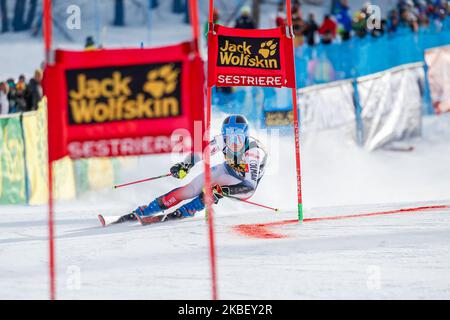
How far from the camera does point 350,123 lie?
18.5 metres

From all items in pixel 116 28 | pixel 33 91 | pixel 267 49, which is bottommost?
pixel 33 91

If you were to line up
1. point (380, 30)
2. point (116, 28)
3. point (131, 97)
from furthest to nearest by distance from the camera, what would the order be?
point (116, 28) < point (380, 30) < point (131, 97)

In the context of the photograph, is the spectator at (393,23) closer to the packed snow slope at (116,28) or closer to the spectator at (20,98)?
the spectator at (20,98)

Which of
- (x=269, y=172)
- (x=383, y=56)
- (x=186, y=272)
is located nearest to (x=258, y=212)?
(x=269, y=172)

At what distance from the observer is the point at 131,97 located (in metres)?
6.23

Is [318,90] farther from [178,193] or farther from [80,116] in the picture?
[80,116]

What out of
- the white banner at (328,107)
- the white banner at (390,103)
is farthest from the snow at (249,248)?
the white banner at (390,103)

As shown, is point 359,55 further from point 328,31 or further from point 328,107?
point 328,31

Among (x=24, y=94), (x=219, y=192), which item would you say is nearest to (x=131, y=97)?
(x=219, y=192)

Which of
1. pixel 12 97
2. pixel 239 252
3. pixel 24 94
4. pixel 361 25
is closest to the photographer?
pixel 239 252

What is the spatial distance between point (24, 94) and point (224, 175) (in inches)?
350

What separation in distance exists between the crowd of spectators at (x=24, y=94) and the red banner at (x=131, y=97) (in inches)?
499

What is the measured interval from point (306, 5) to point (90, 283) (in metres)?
32.0
